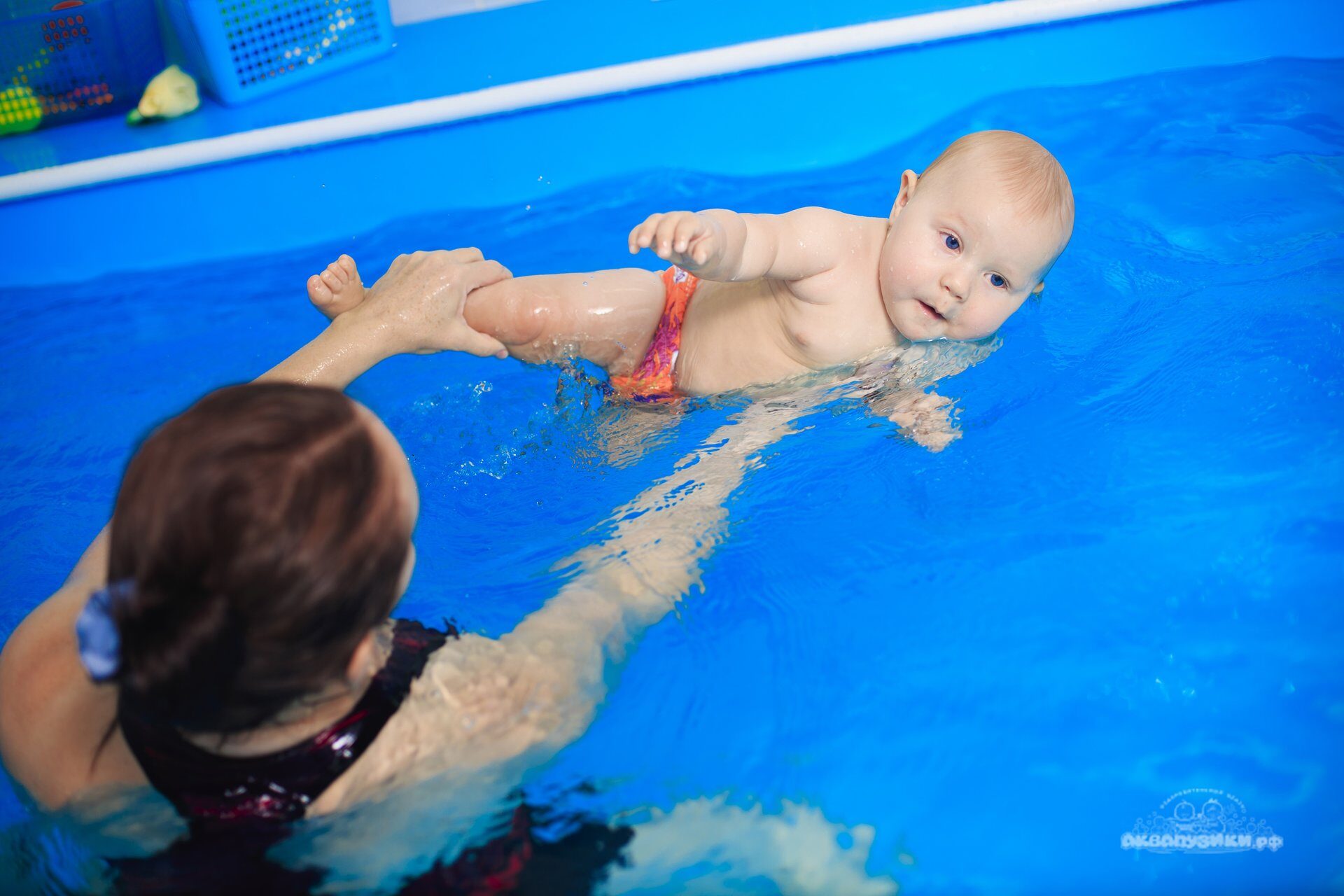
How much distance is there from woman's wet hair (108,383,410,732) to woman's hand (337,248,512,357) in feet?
2.94

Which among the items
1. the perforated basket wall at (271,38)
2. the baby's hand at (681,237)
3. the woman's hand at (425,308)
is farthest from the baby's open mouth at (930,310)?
the perforated basket wall at (271,38)

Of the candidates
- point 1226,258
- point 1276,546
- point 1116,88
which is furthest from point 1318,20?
point 1276,546

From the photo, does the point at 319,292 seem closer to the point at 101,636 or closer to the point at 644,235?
the point at 644,235

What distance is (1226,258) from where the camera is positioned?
2850 millimetres

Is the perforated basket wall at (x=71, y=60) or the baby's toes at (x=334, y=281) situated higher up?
the perforated basket wall at (x=71, y=60)

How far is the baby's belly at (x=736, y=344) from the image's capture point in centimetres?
229

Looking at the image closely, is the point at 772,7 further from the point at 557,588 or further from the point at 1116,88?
the point at 557,588

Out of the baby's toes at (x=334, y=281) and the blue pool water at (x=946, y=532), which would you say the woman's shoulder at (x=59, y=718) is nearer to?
the blue pool water at (x=946, y=532)

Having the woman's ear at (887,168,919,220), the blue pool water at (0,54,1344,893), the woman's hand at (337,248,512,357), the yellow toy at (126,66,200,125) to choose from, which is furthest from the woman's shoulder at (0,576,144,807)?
the yellow toy at (126,66,200,125)

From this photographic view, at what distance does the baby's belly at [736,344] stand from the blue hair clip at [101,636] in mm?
1575

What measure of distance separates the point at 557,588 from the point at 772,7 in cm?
291

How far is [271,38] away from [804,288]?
2.75 m

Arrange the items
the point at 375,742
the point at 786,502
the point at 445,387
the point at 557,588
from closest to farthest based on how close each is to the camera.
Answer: the point at 375,742
the point at 557,588
the point at 786,502
the point at 445,387

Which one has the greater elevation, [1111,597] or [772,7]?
[772,7]
